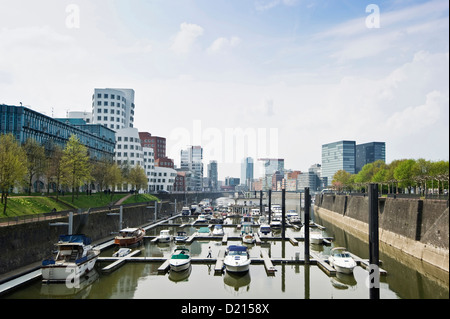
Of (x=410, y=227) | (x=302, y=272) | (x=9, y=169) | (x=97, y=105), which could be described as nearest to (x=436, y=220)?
(x=410, y=227)

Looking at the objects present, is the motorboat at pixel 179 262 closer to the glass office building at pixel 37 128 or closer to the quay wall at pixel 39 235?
the quay wall at pixel 39 235

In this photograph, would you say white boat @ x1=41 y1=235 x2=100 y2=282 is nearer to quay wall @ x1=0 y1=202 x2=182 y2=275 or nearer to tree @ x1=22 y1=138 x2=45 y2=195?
quay wall @ x1=0 y1=202 x2=182 y2=275

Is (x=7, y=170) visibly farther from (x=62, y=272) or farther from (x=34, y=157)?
(x=62, y=272)

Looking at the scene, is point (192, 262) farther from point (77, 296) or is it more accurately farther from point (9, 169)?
point (9, 169)

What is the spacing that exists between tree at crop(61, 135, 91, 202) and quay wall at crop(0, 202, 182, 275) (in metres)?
8.36

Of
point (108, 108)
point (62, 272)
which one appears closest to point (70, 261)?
point (62, 272)

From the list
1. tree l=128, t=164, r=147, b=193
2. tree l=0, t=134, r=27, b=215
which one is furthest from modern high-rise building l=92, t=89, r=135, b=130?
tree l=0, t=134, r=27, b=215

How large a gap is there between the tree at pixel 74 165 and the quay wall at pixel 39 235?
8357 mm

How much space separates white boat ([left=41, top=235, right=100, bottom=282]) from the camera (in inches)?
1169

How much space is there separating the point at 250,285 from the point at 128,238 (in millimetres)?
23789

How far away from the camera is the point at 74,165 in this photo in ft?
197

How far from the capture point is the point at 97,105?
14038 centimetres

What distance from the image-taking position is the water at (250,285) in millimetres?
28328
